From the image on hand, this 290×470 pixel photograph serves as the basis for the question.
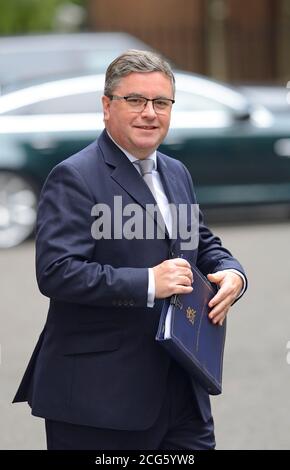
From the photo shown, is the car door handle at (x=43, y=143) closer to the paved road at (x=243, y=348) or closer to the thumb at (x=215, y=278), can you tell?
the paved road at (x=243, y=348)

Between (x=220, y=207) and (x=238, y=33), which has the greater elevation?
(x=238, y=33)

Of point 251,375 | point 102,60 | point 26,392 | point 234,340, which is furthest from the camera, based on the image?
point 102,60

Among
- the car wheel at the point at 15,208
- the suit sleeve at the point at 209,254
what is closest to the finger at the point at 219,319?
the suit sleeve at the point at 209,254

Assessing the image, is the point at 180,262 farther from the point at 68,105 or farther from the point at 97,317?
the point at 68,105

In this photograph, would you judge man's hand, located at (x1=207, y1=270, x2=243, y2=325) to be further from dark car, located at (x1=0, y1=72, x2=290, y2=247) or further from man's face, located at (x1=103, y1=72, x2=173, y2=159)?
dark car, located at (x1=0, y1=72, x2=290, y2=247)

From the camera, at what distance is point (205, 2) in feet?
77.5

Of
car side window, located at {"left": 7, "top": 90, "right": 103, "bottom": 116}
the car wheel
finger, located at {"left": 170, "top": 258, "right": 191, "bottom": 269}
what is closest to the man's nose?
finger, located at {"left": 170, "top": 258, "right": 191, "bottom": 269}

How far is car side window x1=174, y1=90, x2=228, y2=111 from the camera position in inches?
503

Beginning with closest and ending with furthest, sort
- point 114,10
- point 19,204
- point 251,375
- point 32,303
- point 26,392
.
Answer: point 26,392 < point 251,375 < point 32,303 < point 19,204 < point 114,10

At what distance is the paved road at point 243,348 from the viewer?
6.16 metres

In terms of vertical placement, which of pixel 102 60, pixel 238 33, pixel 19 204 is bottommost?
pixel 19 204

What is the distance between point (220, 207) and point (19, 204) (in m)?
2.14
